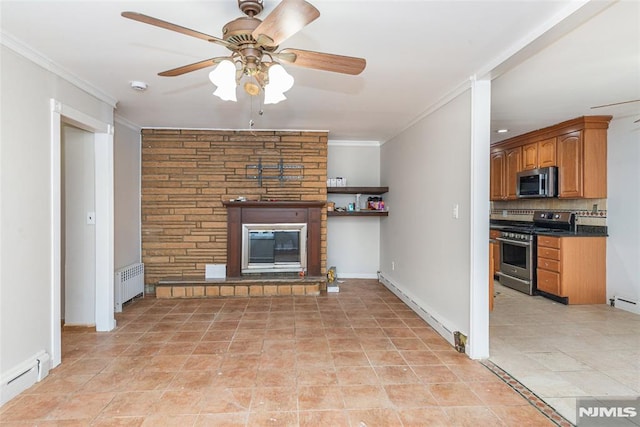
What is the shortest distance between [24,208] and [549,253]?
5482 millimetres

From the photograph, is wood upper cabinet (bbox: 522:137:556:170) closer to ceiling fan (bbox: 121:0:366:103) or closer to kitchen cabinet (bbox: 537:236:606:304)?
kitchen cabinet (bbox: 537:236:606:304)

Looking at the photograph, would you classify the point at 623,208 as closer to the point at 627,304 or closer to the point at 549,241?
the point at 549,241

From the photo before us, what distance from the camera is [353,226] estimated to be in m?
5.65

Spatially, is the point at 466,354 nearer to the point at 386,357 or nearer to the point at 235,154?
the point at 386,357

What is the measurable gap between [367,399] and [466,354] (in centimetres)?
110

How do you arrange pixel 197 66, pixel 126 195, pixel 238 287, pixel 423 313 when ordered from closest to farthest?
pixel 197 66 < pixel 423 313 < pixel 126 195 < pixel 238 287

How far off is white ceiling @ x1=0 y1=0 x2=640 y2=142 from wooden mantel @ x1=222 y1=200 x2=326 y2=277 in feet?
4.47

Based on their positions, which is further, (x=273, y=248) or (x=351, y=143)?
(x=351, y=143)

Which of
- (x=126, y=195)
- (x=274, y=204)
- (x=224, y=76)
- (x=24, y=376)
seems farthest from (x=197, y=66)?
(x=126, y=195)

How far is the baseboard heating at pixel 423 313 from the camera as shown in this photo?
304 cm

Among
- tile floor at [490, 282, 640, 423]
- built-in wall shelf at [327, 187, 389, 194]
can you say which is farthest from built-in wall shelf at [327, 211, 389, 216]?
tile floor at [490, 282, 640, 423]

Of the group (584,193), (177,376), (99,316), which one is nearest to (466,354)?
(177,376)

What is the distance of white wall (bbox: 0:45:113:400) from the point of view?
210cm

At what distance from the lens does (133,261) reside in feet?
14.8
